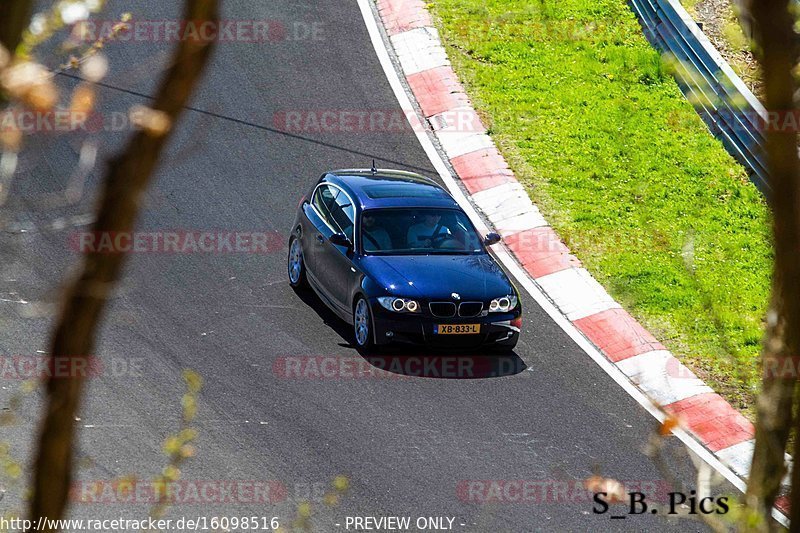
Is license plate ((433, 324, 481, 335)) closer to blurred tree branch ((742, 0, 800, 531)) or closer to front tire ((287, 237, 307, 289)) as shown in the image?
front tire ((287, 237, 307, 289))

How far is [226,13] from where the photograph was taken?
18828 millimetres

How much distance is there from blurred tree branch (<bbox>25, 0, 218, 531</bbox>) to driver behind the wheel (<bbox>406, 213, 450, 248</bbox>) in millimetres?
9704

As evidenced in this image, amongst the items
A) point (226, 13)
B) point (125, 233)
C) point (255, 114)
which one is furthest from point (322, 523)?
point (226, 13)

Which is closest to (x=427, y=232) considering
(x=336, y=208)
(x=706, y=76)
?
(x=336, y=208)

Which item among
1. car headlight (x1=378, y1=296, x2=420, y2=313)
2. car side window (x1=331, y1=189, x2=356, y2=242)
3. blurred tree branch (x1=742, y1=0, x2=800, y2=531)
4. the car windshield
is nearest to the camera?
blurred tree branch (x1=742, y1=0, x2=800, y2=531)

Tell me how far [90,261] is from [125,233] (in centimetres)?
10

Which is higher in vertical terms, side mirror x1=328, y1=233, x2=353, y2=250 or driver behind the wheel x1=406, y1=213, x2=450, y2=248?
side mirror x1=328, y1=233, x2=353, y2=250

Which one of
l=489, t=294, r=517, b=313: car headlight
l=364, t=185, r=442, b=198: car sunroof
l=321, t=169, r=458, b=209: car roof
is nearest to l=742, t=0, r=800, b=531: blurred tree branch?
l=489, t=294, r=517, b=313: car headlight

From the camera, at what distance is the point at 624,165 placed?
51.2 feet

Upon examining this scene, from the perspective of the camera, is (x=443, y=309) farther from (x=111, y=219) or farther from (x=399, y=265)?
(x=111, y=219)

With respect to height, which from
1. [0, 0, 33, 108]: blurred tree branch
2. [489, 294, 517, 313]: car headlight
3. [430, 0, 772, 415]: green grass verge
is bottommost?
[430, 0, 772, 415]: green grass verge

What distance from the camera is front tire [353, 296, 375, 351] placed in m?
11.3

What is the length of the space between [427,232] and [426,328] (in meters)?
1.41

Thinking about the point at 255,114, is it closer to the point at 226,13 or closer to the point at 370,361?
the point at 226,13
